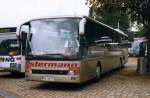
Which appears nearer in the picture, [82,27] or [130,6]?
[82,27]

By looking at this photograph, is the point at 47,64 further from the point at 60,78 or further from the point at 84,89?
the point at 84,89

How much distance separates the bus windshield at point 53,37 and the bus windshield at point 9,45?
4427mm

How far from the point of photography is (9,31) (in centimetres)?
2081

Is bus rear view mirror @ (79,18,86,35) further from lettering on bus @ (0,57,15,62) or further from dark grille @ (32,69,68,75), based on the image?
lettering on bus @ (0,57,15,62)

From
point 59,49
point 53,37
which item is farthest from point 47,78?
point 53,37

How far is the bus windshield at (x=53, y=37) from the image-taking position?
15.2 m

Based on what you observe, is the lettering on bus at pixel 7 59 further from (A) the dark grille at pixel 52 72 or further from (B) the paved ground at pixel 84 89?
(A) the dark grille at pixel 52 72

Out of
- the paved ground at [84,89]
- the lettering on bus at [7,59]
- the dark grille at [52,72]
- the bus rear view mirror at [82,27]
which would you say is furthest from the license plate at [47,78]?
the lettering on bus at [7,59]

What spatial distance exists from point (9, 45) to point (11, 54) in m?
0.49

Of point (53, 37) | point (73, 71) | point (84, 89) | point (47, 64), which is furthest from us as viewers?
point (84, 89)

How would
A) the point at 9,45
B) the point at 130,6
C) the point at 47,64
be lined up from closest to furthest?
the point at 47,64
the point at 9,45
the point at 130,6

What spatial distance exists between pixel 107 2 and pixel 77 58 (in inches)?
255

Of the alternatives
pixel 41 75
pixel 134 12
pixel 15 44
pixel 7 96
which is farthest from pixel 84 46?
pixel 134 12

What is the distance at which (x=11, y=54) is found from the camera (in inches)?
800
